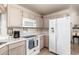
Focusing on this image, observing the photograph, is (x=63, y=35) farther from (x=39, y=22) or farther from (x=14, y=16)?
(x=14, y=16)

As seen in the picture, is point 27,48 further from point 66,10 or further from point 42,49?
point 66,10

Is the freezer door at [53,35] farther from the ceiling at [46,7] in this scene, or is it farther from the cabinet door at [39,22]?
the cabinet door at [39,22]

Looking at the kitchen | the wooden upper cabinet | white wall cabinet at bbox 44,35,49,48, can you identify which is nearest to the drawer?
the kitchen

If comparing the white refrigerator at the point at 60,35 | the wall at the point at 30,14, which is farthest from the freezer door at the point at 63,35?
the wall at the point at 30,14

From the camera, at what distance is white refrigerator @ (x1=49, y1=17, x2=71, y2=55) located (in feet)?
9.15

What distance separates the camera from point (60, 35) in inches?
117

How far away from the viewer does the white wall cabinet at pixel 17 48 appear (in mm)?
1883

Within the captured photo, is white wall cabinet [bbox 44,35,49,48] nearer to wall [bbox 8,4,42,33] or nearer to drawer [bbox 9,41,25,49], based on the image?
wall [bbox 8,4,42,33]

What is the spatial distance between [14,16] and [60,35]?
1590mm

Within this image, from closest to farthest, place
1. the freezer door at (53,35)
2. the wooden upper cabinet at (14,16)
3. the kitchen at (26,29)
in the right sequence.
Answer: the kitchen at (26,29) → the wooden upper cabinet at (14,16) → the freezer door at (53,35)

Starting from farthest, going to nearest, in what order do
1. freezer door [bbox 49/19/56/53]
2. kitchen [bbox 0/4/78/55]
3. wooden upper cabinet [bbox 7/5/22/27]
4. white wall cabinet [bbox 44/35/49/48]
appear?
white wall cabinet [bbox 44/35/49/48] < freezer door [bbox 49/19/56/53] < wooden upper cabinet [bbox 7/5/22/27] < kitchen [bbox 0/4/78/55]

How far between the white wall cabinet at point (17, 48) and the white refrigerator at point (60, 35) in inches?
50.0

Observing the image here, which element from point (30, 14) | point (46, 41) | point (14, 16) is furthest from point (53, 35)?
point (14, 16)
